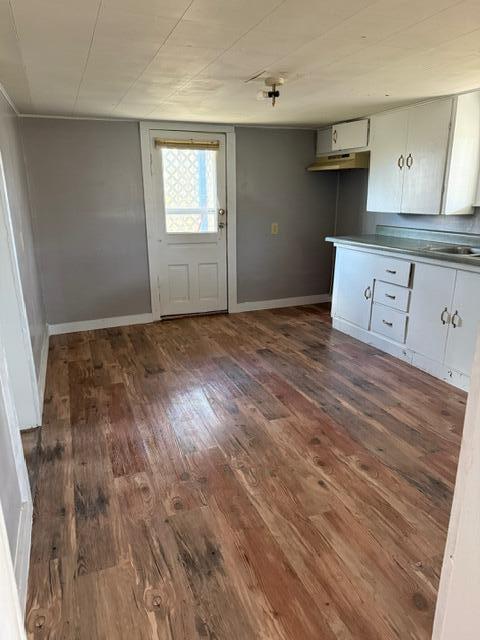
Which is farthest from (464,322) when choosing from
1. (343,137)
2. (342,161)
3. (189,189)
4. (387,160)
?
(189,189)

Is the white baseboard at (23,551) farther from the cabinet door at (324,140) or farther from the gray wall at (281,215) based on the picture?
the cabinet door at (324,140)

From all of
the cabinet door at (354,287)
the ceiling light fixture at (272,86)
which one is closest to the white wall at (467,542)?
the ceiling light fixture at (272,86)

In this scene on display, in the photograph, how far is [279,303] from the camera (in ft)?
18.2

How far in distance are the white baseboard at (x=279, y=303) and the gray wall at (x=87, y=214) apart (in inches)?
48.7

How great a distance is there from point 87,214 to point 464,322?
3666 mm

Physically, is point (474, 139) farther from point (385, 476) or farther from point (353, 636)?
point (353, 636)

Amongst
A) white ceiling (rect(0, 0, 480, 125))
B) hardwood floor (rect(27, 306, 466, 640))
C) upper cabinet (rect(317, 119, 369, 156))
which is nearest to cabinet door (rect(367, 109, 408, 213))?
upper cabinet (rect(317, 119, 369, 156))

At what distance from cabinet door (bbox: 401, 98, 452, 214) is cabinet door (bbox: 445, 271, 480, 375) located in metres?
0.85

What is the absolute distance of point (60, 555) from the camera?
1745mm

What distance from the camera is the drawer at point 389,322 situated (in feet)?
12.2

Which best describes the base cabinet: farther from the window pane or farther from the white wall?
the white wall

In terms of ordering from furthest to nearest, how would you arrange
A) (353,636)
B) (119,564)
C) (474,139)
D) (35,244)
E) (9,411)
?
(35,244)
(474,139)
(9,411)
(119,564)
(353,636)

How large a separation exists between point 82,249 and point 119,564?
3478mm

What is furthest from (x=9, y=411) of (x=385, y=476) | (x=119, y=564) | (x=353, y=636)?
(x=385, y=476)
